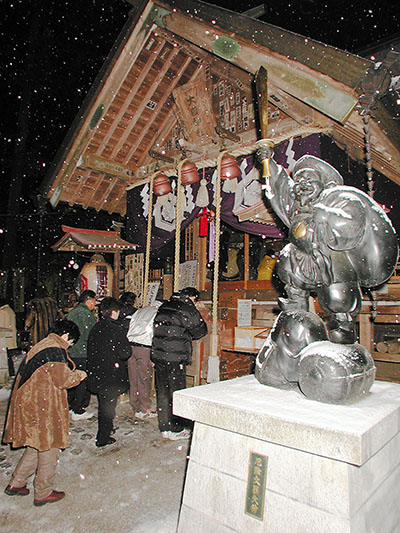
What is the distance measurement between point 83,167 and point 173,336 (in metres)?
4.95

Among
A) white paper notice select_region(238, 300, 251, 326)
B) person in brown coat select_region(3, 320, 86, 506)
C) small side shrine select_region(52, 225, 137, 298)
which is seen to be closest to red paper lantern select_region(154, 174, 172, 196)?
small side shrine select_region(52, 225, 137, 298)

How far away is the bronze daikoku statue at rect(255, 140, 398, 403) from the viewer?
2.22 m

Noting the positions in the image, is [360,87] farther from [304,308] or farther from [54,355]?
[54,355]

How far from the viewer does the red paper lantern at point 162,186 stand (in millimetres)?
7449

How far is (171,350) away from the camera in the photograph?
540 centimetres

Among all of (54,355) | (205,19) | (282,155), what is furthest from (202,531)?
(205,19)

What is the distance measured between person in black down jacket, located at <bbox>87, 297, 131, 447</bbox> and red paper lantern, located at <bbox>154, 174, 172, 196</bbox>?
3.03m

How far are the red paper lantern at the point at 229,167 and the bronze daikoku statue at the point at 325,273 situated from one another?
355cm

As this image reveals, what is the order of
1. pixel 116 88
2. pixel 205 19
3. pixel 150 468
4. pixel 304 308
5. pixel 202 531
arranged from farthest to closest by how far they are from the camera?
pixel 116 88, pixel 205 19, pixel 150 468, pixel 304 308, pixel 202 531

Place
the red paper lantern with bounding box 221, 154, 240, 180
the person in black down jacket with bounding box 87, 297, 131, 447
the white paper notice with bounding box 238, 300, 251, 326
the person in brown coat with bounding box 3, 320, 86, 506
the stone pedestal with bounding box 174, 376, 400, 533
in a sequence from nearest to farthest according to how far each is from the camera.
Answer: the stone pedestal with bounding box 174, 376, 400, 533, the person in brown coat with bounding box 3, 320, 86, 506, the person in black down jacket with bounding box 87, 297, 131, 447, the red paper lantern with bounding box 221, 154, 240, 180, the white paper notice with bounding box 238, 300, 251, 326

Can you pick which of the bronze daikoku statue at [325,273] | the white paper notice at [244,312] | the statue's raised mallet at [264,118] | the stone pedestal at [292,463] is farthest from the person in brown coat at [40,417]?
the white paper notice at [244,312]

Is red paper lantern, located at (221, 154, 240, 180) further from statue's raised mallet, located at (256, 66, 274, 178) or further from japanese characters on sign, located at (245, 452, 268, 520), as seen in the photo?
japanese characters on sign, located at (245, 452, 268, 520)

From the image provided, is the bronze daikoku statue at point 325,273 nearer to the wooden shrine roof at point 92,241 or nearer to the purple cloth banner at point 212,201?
the purple cloth banner at point 212,201

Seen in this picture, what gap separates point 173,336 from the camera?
542 cm
